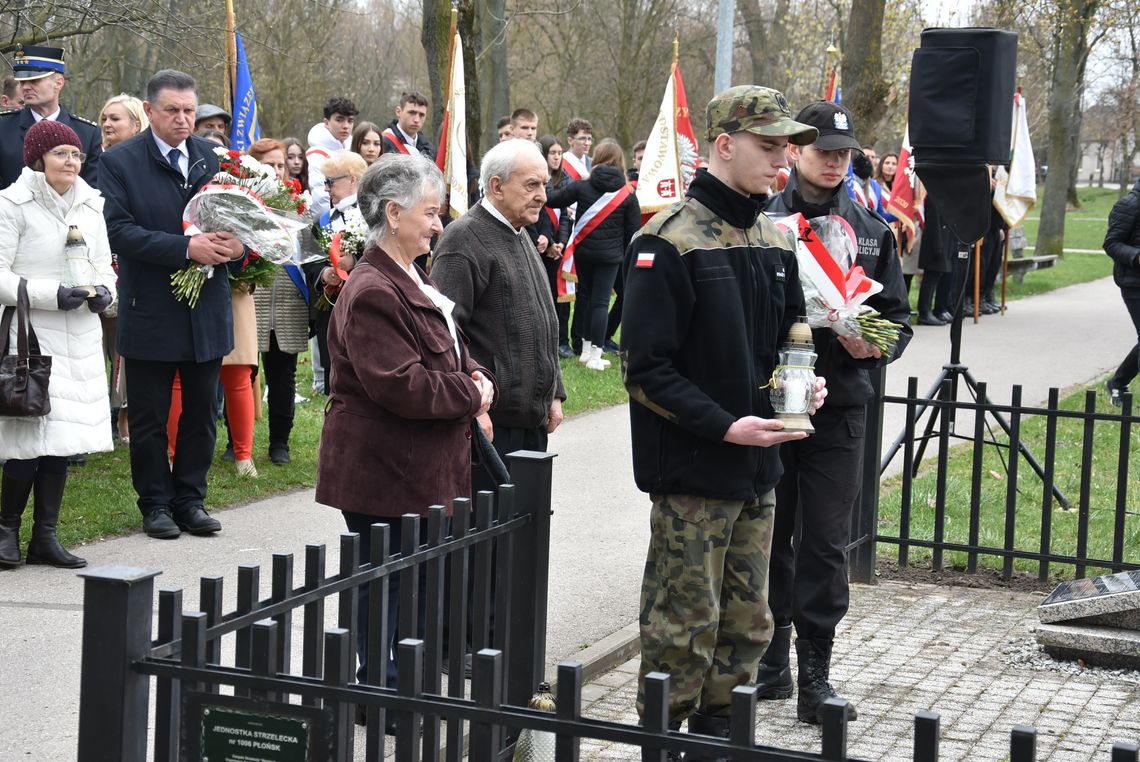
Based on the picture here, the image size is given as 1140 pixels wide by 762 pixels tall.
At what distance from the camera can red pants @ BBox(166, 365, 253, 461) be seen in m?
8.77

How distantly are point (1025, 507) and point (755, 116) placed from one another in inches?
222

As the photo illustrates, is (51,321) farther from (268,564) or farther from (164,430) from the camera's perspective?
(268,564)

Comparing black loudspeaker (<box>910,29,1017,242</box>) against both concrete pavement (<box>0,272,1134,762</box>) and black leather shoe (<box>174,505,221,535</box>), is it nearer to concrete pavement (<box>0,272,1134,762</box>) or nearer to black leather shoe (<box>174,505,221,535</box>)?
concrete pavement (<box>0,272,1134,762</box>)

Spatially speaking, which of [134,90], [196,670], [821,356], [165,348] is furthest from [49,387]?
[134,90]

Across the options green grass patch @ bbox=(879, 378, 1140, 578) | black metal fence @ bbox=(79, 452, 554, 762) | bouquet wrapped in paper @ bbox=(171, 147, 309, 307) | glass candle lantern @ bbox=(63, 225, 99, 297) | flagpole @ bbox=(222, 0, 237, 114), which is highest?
flagpole @ bbox=(222, 0, 237, 114)

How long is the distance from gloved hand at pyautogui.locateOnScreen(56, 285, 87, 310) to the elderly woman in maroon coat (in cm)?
239

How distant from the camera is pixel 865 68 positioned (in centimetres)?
1917

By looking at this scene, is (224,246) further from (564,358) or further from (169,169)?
(564,358)

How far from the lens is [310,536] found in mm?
7660

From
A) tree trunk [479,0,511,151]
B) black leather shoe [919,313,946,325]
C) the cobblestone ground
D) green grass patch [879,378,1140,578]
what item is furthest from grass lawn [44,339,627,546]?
tree trunk [479,0,511,151]

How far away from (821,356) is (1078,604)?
6.03 feet

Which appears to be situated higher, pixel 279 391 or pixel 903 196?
pixel 903 196

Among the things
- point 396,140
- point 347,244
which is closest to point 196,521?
point 347,244

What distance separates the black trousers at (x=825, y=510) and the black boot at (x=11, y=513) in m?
3.80
